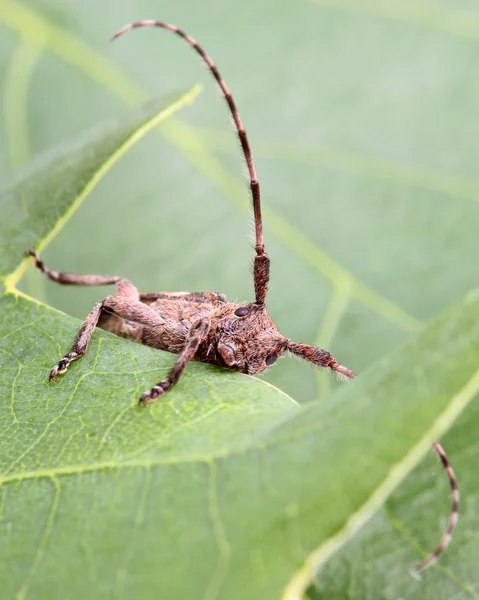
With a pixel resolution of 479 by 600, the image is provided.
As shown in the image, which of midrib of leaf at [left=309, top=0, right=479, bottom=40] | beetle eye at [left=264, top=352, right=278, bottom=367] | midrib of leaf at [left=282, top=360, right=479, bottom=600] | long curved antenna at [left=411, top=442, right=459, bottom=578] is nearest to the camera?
midrib of leaf at [left=282, top=360, right=479, bottom=600]

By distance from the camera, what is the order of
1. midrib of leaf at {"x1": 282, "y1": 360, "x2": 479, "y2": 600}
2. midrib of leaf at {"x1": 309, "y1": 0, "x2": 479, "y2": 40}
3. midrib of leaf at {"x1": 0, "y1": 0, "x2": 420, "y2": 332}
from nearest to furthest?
midrib of leaf at {"x1": 282, "y1": 360, "x2": 479, "y2": 600} → midrib of leaf at {"x1": 0, "y1": 0, "x2": 420, "y2": 332} → midrib of leaf at {"x1": 309, "y1": 0, "x2": 479, "y2": 40}

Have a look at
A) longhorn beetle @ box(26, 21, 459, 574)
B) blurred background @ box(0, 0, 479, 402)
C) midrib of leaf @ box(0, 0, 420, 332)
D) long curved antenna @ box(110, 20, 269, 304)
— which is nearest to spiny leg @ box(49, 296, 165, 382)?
longhorn beetle @ box(26, 21, 459, 574)

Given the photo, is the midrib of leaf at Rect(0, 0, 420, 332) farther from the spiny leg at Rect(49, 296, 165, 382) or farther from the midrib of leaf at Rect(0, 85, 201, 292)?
the midrib of leaf at Rect(0, 85, 201, 292)

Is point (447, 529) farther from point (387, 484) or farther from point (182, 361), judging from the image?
point (182, 361)

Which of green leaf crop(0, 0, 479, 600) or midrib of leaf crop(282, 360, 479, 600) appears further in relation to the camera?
green leaf crop(0, 0, 479, 600)

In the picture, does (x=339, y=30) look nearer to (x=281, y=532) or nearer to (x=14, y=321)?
(x=14, y=321)

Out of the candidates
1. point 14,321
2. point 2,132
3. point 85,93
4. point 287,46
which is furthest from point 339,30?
point 14,321

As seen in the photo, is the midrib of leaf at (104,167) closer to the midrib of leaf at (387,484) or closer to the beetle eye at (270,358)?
the beetle eye at (270,358)

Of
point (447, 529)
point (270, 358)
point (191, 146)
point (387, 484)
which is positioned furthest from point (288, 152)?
point (387, 484)
